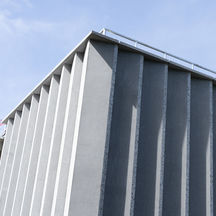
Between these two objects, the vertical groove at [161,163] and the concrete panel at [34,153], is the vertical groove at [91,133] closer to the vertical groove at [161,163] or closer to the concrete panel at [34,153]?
the vertical groove at [161,163]

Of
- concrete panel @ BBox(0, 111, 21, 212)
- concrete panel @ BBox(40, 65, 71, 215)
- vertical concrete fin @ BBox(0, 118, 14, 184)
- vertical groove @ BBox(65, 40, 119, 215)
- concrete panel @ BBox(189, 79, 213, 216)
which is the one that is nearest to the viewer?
vertical groove @ BBox(65, 40, 119, 215)

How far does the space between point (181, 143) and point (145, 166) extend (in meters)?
2.64

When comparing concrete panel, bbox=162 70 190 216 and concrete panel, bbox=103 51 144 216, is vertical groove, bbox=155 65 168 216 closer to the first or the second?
concrete panel, bbox=162 70 190 216

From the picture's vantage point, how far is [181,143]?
1806 cm

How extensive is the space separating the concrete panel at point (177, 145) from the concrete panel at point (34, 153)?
7.73 meters

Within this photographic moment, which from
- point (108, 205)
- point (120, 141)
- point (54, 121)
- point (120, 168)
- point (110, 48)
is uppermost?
point (110, 48)

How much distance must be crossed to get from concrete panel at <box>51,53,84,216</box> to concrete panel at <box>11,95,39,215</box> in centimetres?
559

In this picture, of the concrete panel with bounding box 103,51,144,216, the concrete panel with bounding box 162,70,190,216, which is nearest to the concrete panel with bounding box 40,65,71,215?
the concrete panel with bounding box 103,51,144,216

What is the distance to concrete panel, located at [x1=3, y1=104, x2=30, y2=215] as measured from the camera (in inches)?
915

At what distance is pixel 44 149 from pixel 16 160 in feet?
19.5

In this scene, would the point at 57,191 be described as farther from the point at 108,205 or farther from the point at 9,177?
the point at 9,177

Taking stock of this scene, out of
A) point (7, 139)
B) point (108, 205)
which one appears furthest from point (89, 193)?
point (7, 139)

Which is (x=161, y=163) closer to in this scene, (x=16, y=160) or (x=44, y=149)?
(x=44, y=149)

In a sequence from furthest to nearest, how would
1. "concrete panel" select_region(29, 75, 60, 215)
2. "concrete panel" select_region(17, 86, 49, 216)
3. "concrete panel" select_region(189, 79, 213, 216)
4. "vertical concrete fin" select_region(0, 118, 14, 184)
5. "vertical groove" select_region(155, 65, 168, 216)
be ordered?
"vertical concrete fin" select_region(0, 118, 14, 184) → "concrete panel" select_region(17, 86, 49, 216) → "concrete panel" select_region(29, 75, 60, 215) → "concrete panel" select_region(189, 79, 213, 216) → "vertical groove" select_region(155, 65, 168, 216)
